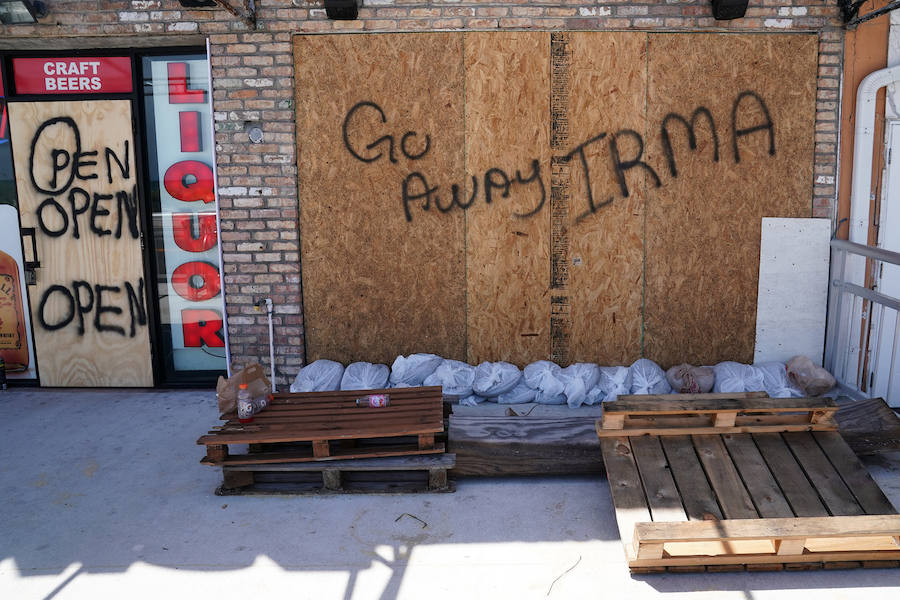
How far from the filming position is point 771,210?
561 centimetres

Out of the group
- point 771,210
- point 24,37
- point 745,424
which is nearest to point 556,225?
point 771,210

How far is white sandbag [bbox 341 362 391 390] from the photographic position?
5.55m

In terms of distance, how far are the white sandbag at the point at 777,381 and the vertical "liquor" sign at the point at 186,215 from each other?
4683 millimetres

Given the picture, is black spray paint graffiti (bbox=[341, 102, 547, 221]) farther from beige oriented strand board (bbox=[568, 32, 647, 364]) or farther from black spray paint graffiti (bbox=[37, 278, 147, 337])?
black spray paint graffiti (bbox=[37, 278, 147, 337])

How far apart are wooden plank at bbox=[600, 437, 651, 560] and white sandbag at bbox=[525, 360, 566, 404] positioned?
55.1 inches

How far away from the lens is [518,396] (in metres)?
5.51

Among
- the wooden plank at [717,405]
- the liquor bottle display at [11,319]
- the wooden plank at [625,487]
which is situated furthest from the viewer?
the liquor bottle display at [11,319]

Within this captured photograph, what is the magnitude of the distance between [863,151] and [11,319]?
7.54 meters

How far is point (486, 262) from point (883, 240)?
3.28 m

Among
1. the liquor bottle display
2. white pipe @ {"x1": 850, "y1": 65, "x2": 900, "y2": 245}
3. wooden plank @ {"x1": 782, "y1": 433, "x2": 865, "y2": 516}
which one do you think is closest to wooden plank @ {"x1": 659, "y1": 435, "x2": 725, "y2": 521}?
wooden plank @ {"x1": 782, "y1": 433, "x2": 865, "y2": 516}

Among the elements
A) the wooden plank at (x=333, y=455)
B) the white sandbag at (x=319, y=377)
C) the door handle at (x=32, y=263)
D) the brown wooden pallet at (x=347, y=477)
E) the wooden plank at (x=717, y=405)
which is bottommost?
the brown wooden pallet at (x=347, y=477)

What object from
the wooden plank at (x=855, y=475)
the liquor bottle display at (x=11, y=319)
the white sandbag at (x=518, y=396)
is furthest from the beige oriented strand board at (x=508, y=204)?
the liquor bottle display at (x=11, y=319)

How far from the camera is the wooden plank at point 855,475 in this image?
3.54m

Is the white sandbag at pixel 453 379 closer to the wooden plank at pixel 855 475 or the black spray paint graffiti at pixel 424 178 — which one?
the black spray paint graffiti at pixel 424 178
